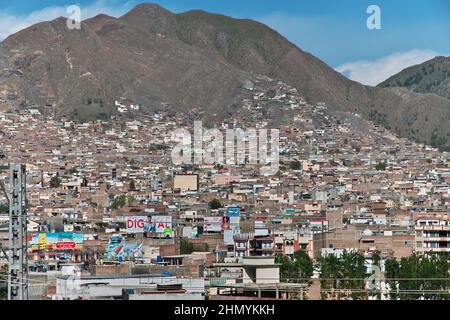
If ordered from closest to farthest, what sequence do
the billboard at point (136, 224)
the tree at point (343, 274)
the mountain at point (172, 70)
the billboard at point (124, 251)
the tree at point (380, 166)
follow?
the tree at point (343, 274), the billboard at point (124, 251), the billboard at point (136, 224), the tree at point (380, 166), the mountain at point (172, 70)

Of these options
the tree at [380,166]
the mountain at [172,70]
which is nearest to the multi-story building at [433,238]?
the tree at [380,166]

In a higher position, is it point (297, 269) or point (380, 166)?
point (380, 166)

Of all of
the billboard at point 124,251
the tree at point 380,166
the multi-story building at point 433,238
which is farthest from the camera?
the tree at point 380,166

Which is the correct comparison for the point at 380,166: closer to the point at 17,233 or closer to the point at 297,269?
the point at 297,269

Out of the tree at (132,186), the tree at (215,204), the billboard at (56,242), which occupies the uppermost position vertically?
the tree at (132,186)

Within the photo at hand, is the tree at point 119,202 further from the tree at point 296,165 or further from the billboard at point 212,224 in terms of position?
the tree at point 296,165

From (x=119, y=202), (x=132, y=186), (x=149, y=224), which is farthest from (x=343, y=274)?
(x=132, y=186)

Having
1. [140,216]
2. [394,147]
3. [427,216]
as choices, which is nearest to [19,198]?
[427,216]
